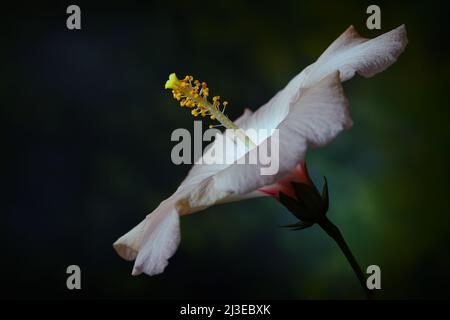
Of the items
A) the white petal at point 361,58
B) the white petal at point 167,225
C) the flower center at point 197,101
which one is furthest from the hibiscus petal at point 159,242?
the white petal at point 361,58

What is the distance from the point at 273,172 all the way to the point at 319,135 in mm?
81

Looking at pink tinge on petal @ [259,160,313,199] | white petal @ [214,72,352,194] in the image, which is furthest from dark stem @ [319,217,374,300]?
white petal @ [214,72,352,194]

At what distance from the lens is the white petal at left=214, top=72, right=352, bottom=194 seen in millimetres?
729

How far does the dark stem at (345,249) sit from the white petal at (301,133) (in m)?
0.18

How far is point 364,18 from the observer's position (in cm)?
214

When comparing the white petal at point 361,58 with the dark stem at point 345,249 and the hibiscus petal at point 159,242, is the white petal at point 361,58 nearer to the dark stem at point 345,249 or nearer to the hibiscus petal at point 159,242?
the dark stem at point 345,249

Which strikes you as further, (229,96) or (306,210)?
(229,96)

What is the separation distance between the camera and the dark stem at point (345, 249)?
79 centimetres

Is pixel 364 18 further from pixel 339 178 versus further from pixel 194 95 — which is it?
pixel 194 95

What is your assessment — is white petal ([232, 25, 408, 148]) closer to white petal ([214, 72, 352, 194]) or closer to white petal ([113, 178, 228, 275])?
white petal ([214, 72, 352, 194])

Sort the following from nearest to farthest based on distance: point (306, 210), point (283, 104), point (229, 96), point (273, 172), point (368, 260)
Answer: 1. point (273, 172)
2. point (306, 210)
3. point (283, 104)
4. point (368, 260)
5. point (229, 96)

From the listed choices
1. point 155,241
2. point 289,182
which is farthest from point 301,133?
point 155,241

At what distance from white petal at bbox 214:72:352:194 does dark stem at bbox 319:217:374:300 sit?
181 millimetres

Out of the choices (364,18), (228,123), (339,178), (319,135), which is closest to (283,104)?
(228,123)
